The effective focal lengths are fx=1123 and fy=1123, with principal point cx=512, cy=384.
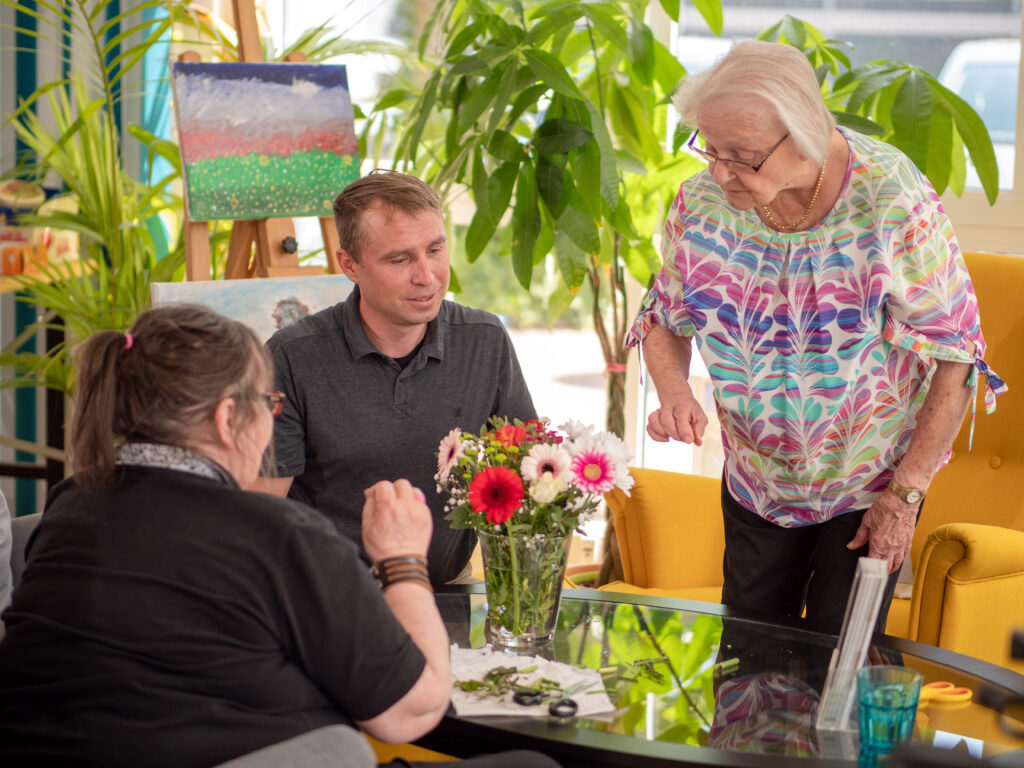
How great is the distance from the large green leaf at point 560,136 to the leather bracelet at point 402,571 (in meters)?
1.50

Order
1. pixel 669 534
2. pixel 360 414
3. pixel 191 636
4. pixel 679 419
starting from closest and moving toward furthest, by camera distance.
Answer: pixel 191 636, pixel 679 419, pixel 360 414, pixel 669 534

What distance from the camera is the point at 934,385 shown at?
172 centimetres

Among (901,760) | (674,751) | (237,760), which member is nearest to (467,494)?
(674,751)

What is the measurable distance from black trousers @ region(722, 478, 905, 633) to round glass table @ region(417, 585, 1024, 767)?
104mm

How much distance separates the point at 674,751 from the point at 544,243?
1709 millimetres

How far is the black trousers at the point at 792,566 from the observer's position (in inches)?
72.4

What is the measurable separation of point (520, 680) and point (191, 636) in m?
0.49

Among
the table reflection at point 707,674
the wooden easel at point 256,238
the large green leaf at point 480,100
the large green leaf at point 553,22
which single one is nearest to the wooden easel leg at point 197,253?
the wooden easel at point 256,238

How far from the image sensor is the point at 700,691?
153cm

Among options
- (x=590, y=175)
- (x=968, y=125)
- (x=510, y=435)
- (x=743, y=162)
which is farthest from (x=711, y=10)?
(x=510, y=435)

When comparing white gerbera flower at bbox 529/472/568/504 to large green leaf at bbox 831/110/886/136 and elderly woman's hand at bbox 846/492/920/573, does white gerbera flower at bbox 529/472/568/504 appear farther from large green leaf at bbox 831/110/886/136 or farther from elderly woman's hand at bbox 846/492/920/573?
large green leaf at bbox 831/110/886/136

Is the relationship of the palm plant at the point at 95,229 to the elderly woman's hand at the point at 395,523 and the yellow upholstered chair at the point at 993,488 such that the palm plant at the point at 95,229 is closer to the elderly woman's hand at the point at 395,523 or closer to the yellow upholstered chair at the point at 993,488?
the elderly woman's hand at the point at 395,523

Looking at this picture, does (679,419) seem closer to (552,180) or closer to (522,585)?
(522,585)

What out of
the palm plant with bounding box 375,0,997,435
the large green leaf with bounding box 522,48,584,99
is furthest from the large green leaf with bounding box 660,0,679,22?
the large green leaf with bounding box 522,48,584,99
